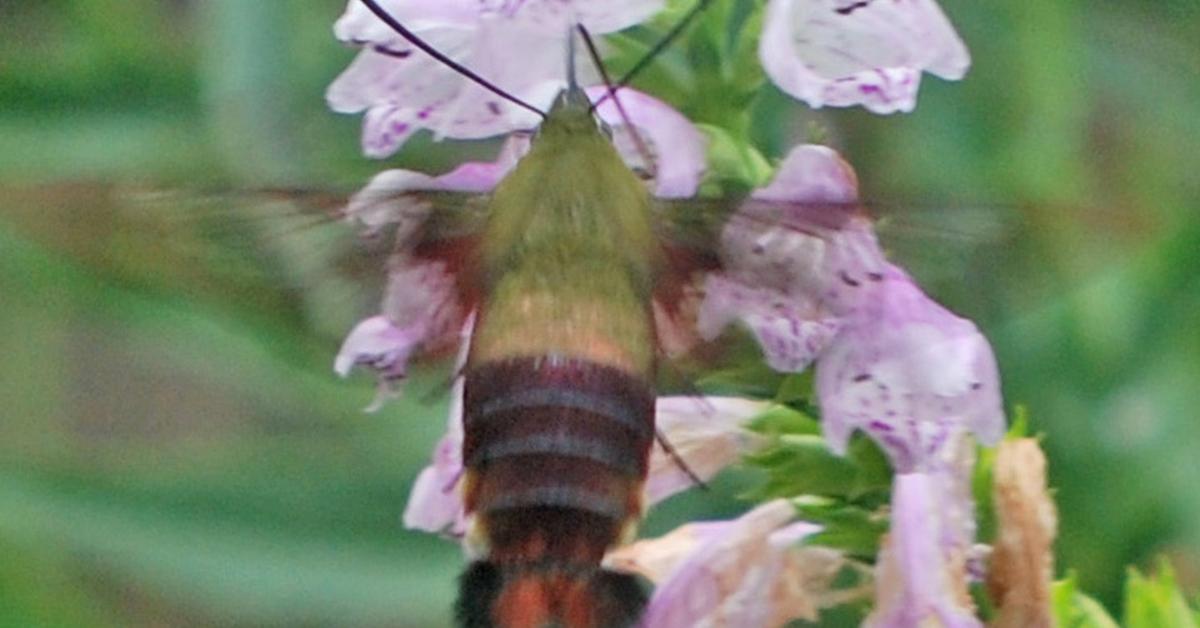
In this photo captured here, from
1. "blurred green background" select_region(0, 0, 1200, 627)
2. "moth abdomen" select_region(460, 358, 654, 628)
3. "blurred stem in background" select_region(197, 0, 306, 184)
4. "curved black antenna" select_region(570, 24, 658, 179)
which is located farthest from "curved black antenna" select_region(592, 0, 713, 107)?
"blurred stem in background" select_region(197, 0, 306, 184)

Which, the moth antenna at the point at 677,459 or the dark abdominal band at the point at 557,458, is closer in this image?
the dark abdominal band at the point at 557,458

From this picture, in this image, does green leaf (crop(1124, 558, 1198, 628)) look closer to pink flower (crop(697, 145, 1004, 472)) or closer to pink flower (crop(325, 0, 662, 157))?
pink flower (crop(697, 145, 1004, 472))

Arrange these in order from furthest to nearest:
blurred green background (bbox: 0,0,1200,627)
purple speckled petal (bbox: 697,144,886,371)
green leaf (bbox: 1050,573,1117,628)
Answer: blurred green background (bbox: 0,0,1200,627) → green leaf (bbox: 1050,573,1117,628) → purple speckled petal (bbox: 697,144,886,371)

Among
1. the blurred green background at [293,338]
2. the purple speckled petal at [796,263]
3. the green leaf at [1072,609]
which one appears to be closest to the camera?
the purple speckled petal at [796,263]

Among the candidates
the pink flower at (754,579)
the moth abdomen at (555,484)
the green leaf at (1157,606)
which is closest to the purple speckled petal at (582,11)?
the moth abdomen at (555,484)

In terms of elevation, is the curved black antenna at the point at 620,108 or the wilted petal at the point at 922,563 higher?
the curved black antenna at the point at 620,108

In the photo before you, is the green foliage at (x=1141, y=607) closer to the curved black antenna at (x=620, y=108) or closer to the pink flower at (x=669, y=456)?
the pink flower at (x=669, y=456)

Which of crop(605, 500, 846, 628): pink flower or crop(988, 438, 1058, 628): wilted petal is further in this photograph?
crop(605, 500, 846, 628): pink flower
